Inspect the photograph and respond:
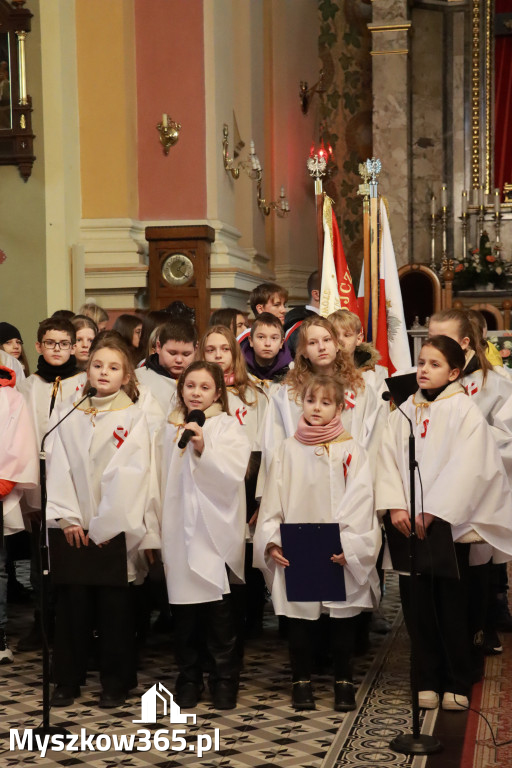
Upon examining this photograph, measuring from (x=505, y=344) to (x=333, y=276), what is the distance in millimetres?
2368

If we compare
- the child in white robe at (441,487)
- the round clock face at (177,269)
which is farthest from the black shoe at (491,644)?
the round clock face at (177,269)

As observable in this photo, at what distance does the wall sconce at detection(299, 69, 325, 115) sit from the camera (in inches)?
582

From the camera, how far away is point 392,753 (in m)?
4.41

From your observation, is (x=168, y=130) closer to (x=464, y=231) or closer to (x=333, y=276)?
(x=333, y=276)

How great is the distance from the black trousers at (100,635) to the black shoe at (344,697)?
91 cm

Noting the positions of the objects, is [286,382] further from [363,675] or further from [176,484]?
[363,675]

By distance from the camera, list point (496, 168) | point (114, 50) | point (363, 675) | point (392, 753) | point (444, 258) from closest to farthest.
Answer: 1. point (392, 753)
2. point (363, 675)
3. point (114, 50)
4. point (444, 258)
5. point (496, 168)

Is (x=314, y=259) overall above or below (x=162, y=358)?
above

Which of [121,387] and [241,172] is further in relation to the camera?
[241,172]

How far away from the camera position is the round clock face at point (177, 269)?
10.0 m

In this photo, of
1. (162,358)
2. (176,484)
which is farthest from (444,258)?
(176,484)

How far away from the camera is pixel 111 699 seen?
502cm

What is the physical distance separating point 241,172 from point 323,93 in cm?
304

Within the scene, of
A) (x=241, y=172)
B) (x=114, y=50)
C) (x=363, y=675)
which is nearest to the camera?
(x=363, y=675)
